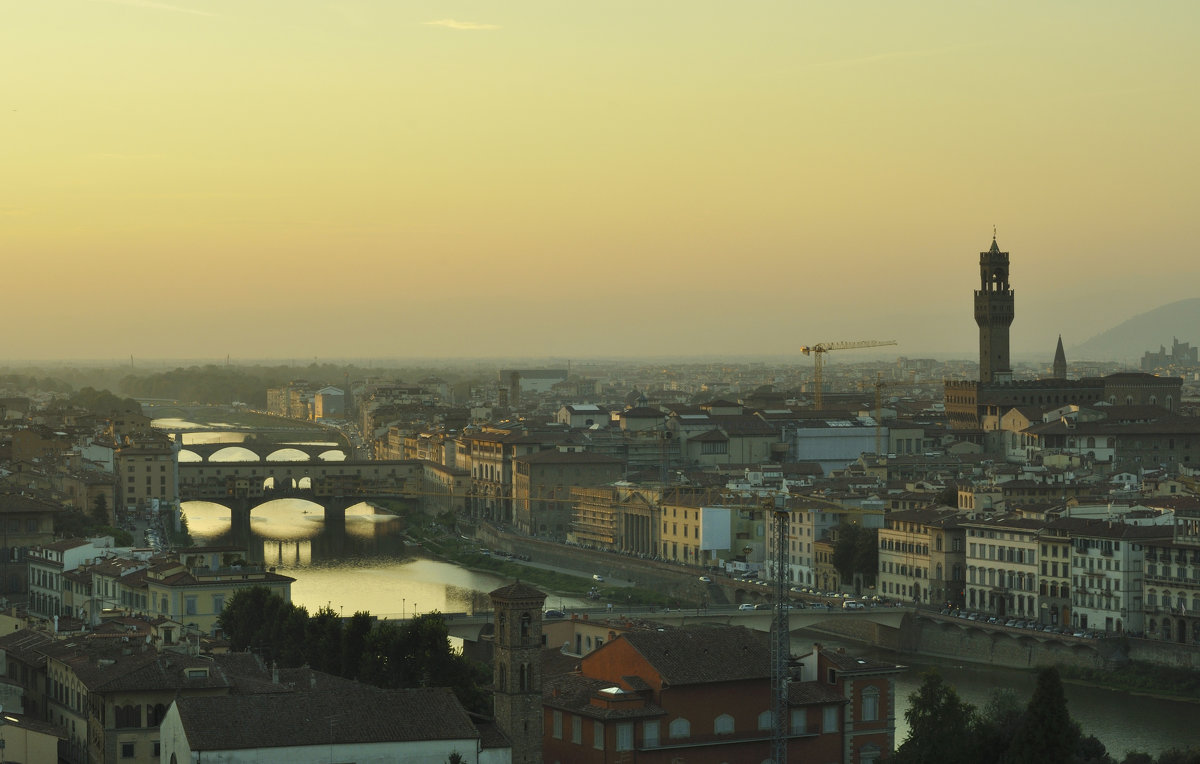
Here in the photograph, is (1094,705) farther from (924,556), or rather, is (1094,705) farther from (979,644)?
(924,556)

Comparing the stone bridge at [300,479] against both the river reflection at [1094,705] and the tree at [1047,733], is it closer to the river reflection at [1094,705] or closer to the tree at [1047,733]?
the river reflection at [1094,705]

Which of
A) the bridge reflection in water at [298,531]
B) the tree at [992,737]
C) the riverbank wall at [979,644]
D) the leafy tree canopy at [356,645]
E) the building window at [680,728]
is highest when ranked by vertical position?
the leafy tree canopy at [356,645]

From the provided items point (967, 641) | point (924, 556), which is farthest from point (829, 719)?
point (924, 556)

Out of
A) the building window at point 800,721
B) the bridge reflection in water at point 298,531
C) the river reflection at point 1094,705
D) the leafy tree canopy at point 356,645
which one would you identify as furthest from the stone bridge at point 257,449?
the building window at point 800,721

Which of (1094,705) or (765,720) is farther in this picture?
(1094,705)

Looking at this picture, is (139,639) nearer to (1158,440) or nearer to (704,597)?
(704,597)

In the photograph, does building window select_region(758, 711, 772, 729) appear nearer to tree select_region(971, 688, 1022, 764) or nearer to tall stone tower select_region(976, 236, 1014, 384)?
tree select_region(971, 688, 1022, 764)

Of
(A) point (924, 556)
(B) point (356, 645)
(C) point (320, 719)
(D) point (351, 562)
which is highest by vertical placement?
(C) point (320, 719)
